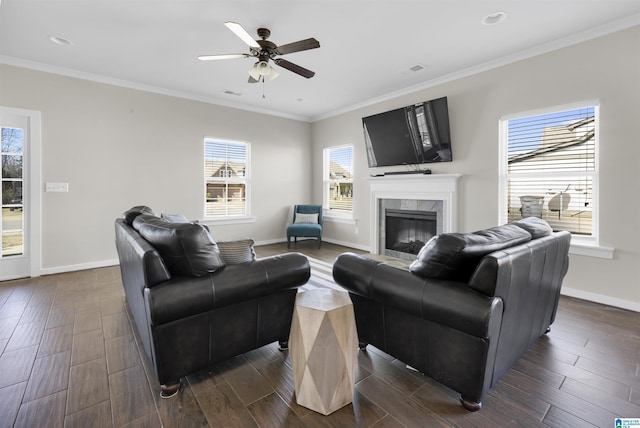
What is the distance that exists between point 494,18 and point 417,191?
235 cm

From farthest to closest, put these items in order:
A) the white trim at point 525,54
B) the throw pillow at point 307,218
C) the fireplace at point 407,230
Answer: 1. the throw pillow at point 307,218
2. the fireplace at point 407,230
3. the white trim at point 525,54

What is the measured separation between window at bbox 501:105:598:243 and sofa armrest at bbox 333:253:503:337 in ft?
8.88

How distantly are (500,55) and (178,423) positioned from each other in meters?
4.60

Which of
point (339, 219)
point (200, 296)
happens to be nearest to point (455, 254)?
point (200, 296)

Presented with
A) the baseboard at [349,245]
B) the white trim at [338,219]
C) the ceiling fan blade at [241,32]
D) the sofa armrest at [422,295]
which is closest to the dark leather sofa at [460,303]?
the sofa armrest at [422,295]

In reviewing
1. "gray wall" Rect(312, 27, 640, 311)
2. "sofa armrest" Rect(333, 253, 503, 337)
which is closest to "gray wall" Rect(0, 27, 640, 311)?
"gray wall" Rect(312, 27, 640, 311)

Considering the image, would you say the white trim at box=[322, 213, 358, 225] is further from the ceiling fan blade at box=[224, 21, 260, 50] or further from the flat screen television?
the ceiling fan blade at box=[224, 21, 260, 50]

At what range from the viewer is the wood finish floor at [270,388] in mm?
A: 1461

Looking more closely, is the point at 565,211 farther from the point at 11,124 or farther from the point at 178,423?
the point at 11,124

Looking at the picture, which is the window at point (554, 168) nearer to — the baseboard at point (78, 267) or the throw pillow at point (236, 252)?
the throw pillow at point (236, 252)

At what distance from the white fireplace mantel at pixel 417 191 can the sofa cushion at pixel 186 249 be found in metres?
3.47

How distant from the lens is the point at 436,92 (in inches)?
169

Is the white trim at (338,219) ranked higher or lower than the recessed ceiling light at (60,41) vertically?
lower

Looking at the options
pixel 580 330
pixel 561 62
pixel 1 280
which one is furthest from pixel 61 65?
pixel 580 330
